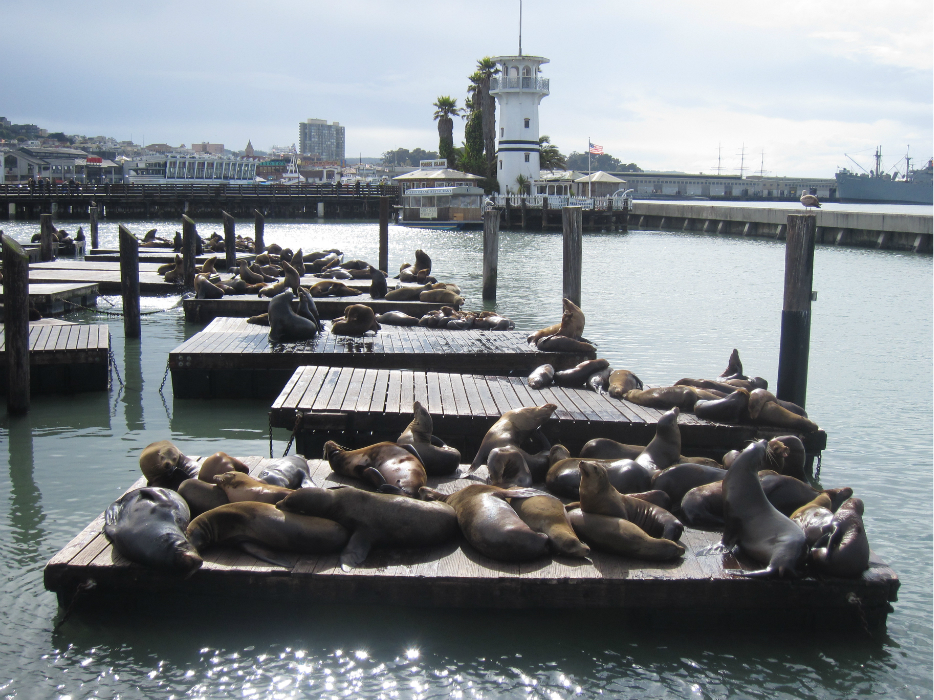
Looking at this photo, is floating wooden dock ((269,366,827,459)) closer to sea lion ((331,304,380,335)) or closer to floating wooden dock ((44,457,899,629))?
floating wooden dock ((44,457,899,629))

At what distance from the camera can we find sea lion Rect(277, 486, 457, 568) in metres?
3.95

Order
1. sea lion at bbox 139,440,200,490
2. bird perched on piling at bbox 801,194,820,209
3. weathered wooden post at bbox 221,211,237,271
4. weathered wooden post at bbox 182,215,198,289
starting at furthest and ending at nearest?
weathered wooden post at bbox 221,211,237,271 → weathered wooden post at bbox 182,215,198,289 → bird perched on piling at bbox 801,194,820,209 → sea lion at bbox 139,440,200,490

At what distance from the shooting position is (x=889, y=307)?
1684 cm

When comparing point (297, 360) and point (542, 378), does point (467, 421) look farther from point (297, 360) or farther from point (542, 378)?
A: point (297, 360)

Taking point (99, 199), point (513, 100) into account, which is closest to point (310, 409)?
point (513, 100)

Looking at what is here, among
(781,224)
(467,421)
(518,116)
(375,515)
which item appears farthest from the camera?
(518,116)

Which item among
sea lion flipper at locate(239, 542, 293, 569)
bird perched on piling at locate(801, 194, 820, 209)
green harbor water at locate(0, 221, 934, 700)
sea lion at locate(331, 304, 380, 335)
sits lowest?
green harbor water at locate(0, 221, 934, 700)

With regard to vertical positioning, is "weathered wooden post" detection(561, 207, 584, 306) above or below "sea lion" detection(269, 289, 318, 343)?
above

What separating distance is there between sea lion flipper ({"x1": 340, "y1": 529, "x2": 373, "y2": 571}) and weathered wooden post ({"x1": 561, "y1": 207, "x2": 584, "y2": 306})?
796 centimetres

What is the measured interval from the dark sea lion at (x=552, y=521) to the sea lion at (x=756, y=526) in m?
0.73

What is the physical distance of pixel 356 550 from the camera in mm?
3855

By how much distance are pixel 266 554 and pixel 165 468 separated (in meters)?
1.07

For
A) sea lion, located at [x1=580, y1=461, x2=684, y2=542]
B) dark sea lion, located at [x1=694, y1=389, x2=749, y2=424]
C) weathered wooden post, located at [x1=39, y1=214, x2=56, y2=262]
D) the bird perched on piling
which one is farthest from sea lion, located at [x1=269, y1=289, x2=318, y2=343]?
weathered wooden post, located at [x1=39, y1=214, x2=56, y2=262]

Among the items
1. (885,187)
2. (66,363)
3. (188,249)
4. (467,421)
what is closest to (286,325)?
(66,363)
